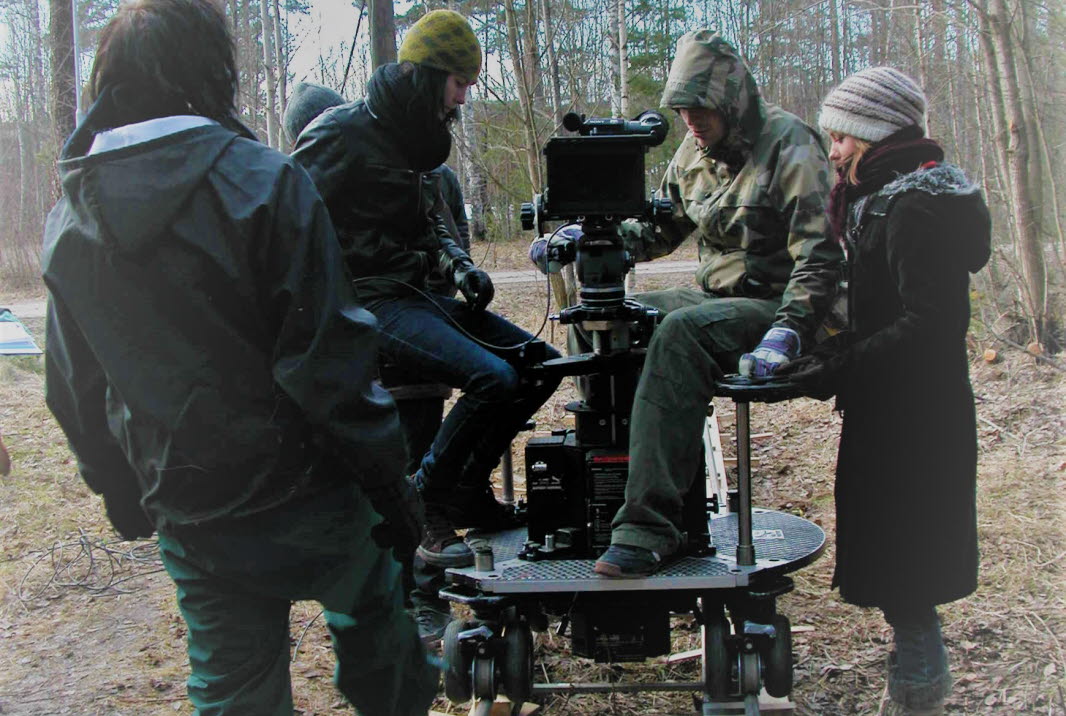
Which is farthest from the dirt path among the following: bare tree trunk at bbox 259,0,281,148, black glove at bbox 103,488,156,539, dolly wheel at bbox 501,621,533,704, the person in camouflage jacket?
black glove at bbox 103,488,156,539

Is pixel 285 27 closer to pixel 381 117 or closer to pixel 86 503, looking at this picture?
pixel 86 503

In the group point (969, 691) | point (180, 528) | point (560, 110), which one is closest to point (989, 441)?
point (969, 691)

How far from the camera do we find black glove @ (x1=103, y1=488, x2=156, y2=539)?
2750 mm

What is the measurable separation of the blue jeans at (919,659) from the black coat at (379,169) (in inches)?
83.5

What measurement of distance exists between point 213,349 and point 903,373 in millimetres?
2013

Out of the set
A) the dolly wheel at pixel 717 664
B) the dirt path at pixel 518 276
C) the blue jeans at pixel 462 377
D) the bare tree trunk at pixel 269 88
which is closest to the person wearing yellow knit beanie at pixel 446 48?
the blue jeans at pixel 462 377

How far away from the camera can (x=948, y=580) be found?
3215mm

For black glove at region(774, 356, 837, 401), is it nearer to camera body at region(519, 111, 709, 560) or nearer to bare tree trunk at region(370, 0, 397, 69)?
camera body at region(519, 111, 709, 560)

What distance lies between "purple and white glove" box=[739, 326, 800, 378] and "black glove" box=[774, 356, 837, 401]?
1.1 inches

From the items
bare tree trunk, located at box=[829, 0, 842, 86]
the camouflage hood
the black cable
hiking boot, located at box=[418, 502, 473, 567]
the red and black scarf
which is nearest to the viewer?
the red and black scarf

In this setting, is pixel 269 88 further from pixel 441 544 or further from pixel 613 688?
pixel 613 688

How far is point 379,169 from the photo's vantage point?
12.9 ft

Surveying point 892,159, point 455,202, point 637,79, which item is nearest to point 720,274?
point 892,159

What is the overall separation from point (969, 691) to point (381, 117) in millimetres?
2956
